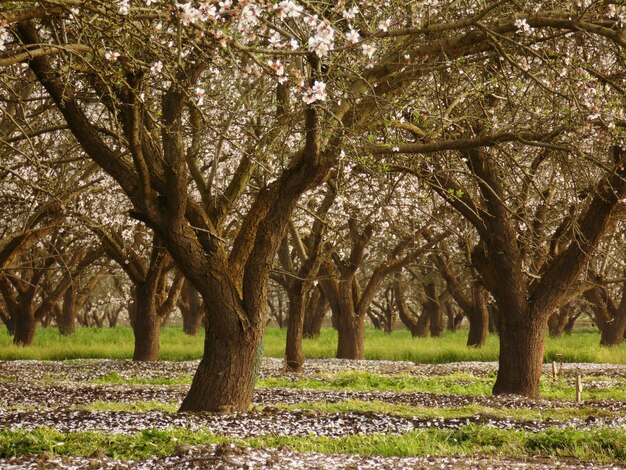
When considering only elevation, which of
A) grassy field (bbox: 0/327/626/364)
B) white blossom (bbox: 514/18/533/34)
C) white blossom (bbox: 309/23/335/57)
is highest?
white blossom (bbox: 514/18/533/34)

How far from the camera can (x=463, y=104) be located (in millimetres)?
13406

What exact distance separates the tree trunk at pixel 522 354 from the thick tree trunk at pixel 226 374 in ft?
18.4

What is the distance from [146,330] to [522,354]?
11268 millimetres

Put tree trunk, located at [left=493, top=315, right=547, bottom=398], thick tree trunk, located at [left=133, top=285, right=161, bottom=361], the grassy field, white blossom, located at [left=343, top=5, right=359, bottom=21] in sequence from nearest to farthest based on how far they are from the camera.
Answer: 1. white blossom, located at [left=343, top=5, right=359, bottom=21]
2. tree trunk, located at [left=493, top=315, right=547, bottom=398]
3. thick tree trunk, located at [left=133, top=285, right=161, bottom=361]
4. the grassy field

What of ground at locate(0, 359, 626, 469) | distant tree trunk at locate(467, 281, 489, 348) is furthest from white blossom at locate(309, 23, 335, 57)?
distant tree trunk at locate(467, 281, 489, 348)

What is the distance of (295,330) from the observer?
830 inches

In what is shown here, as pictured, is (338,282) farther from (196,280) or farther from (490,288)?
(196,280)

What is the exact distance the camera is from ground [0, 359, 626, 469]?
7.57m

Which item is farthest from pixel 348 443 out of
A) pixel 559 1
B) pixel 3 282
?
pixel 3 282

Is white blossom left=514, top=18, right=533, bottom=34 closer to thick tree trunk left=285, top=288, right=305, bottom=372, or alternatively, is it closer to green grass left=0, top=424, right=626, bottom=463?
green grass left=0, top=424, right=626, bottom=463

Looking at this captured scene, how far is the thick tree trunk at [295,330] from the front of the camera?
67.9ft

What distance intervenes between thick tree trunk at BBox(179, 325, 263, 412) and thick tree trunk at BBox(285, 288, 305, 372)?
940 centimetres

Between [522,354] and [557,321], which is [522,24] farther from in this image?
[557,321]

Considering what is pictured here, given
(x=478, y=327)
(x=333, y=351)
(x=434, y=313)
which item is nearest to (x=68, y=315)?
(x=333, y=351)
